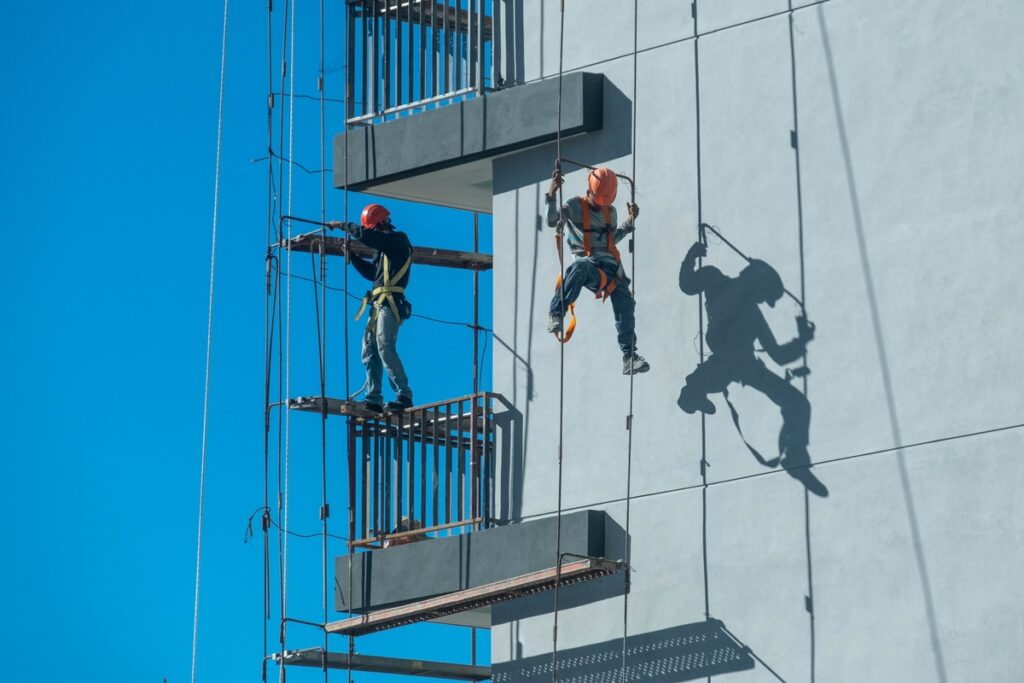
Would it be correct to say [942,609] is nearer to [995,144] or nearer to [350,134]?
[995,144]

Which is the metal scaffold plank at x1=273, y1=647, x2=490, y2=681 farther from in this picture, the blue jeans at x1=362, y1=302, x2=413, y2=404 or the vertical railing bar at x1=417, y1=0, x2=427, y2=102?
the vertical railing bar at x1=417, y1=0, x2=427, y2=102

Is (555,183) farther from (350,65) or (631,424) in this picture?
(350,65)

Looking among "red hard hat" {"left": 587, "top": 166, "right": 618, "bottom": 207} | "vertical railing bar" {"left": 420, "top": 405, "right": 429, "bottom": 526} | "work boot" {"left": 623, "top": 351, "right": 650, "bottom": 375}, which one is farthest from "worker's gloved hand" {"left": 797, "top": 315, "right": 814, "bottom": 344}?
"vertical railing bar" {"left": 420, "top": 405, "right": 429, "bottom": 526}

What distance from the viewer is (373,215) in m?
28.7

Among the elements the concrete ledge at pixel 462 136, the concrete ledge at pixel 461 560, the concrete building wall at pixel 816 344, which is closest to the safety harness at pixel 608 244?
the concrete building wall at pixel 816 344

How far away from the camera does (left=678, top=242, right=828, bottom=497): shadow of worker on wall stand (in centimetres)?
2491

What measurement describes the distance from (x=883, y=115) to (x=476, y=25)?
6516 mm

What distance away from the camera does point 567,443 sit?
87.5ft

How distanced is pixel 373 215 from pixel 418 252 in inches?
80.7

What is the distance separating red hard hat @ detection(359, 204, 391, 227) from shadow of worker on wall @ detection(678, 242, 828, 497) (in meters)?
4.20

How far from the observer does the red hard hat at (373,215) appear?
1128 inches

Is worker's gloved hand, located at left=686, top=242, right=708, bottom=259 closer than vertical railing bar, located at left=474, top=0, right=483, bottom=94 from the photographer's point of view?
Yes

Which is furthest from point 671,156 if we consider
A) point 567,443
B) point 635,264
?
point 567,443

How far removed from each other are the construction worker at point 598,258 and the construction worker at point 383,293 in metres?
3.02
